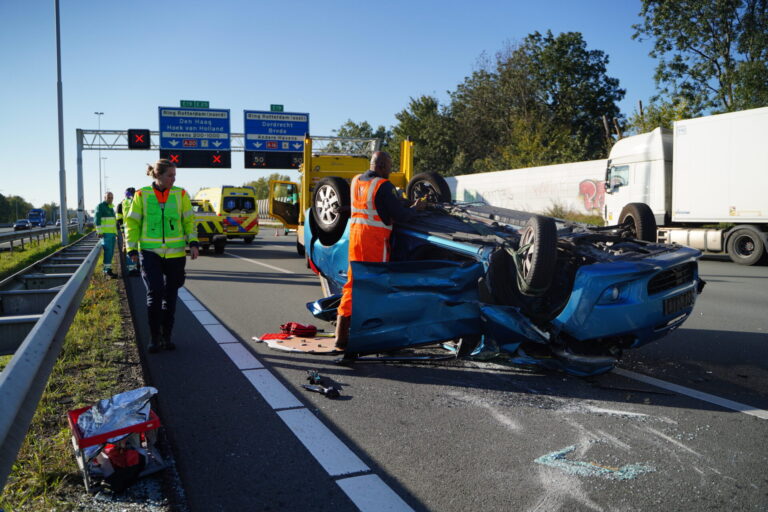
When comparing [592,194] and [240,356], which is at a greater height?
[592,194]

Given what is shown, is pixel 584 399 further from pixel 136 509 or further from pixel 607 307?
pixel 136 509

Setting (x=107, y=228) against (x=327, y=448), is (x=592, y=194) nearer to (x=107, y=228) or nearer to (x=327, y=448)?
(x=107, y=228)

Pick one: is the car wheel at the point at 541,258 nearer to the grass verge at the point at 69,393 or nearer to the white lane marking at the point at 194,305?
the grass verge at the point at 69,393

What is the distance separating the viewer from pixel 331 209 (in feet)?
19.4

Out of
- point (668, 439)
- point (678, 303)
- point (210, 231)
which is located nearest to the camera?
point (668, 439)

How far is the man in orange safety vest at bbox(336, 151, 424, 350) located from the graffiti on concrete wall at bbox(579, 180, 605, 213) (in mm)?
19976

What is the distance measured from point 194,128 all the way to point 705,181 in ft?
78.4

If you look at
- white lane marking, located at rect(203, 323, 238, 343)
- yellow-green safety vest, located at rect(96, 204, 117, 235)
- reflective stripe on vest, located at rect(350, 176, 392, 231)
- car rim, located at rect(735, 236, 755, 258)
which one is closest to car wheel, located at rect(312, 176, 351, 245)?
reflective stripe on vest, located at rect(350, 176, 392, 231)

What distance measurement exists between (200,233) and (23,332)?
13.8m

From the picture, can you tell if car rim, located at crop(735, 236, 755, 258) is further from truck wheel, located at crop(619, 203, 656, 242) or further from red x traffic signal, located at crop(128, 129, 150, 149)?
red x traffic signal, located at crop(128, 129, 150, 149)

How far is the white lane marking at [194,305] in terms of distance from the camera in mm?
7504

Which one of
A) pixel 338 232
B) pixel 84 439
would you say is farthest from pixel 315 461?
pixel 338 232

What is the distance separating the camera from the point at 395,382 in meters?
4.27

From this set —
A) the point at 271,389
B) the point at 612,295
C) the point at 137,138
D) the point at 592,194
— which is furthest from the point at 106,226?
the point at 137,138
